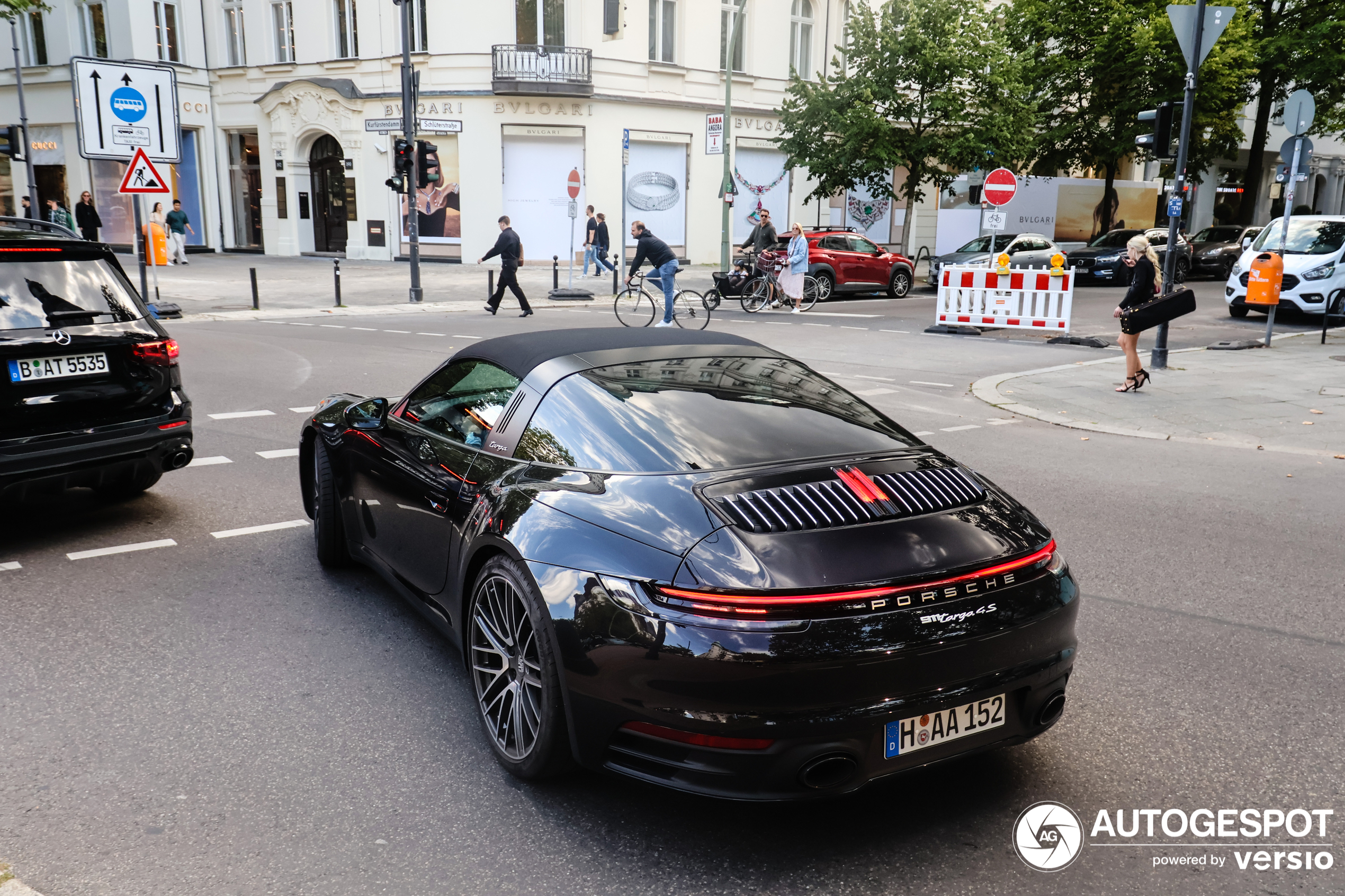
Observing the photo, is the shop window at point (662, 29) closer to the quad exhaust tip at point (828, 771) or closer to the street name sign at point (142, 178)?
the street name sign at point (142, 178)

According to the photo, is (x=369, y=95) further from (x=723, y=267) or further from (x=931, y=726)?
(x=931, y=726)

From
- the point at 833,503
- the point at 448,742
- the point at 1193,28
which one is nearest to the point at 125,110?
the point at 1193,28

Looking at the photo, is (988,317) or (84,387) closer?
(84,387)

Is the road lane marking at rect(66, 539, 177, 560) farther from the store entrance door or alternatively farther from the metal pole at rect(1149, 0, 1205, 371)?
the store entrance door

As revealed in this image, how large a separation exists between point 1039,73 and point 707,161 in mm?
11499

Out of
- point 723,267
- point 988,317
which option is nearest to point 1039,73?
point 723,267

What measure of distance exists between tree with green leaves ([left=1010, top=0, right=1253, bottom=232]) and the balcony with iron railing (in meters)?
13.6

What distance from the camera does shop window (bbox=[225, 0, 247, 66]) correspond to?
35.8 m

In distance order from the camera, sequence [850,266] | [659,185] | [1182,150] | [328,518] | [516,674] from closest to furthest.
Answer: [516,674], [328,518], [1182,150], [850,266], [659,185]

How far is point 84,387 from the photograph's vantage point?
19.1 feet

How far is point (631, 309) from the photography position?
67.0 ft

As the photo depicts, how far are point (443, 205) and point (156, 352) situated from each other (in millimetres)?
28523

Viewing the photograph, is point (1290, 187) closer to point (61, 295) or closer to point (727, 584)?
point (61, 295)

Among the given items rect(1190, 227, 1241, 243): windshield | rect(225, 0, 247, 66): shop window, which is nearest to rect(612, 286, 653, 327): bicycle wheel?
rect(1190, 227, 1241, 243): windshield
